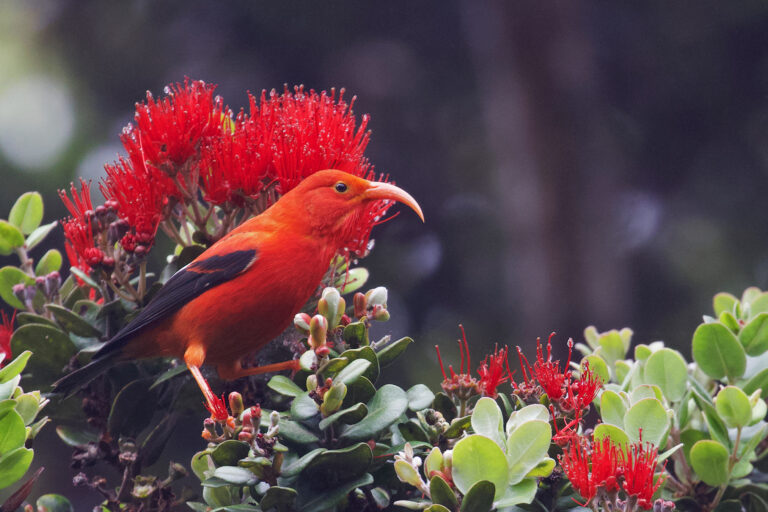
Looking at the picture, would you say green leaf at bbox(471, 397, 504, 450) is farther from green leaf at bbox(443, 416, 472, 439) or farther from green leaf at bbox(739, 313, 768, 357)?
green leaf at bbox(739, 313, 768, 357)

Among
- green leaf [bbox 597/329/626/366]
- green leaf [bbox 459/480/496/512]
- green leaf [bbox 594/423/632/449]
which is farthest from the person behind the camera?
green leaf [bbox 597/329/626/366]

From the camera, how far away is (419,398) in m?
1.26

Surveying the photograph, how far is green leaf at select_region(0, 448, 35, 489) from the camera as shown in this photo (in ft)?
3.84

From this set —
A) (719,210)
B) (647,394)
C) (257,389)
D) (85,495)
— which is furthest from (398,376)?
(647,394)

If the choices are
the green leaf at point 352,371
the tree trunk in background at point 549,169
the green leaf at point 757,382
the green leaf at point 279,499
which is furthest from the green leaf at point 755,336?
the tree trunk in background at point 549,169

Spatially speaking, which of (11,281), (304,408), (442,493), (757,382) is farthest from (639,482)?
(11,281)

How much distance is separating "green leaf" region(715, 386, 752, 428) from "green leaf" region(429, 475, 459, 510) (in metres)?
0.56

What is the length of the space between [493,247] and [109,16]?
8.53ft

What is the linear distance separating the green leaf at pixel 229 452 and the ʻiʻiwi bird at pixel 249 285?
35 centimetres

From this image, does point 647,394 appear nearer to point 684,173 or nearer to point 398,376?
point 398,376

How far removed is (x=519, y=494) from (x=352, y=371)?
0.94ft

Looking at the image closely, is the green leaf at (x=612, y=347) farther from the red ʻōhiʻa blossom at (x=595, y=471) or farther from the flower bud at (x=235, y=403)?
the flower bud at (x=235, y=403)

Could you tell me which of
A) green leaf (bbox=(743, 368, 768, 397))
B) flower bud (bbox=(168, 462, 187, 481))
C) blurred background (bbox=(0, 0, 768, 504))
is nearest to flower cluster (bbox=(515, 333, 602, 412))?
green leaf (bbox=(743, 368, 768, 397))

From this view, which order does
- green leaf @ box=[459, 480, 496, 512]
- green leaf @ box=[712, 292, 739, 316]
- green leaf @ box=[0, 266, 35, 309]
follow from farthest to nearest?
1. green leaf @ box=[712, 292, 739, 316]
2. green leaf @ box=[0, 266, 35, 309]
3. green leaf @ box=[459, 480, 496, 512]
